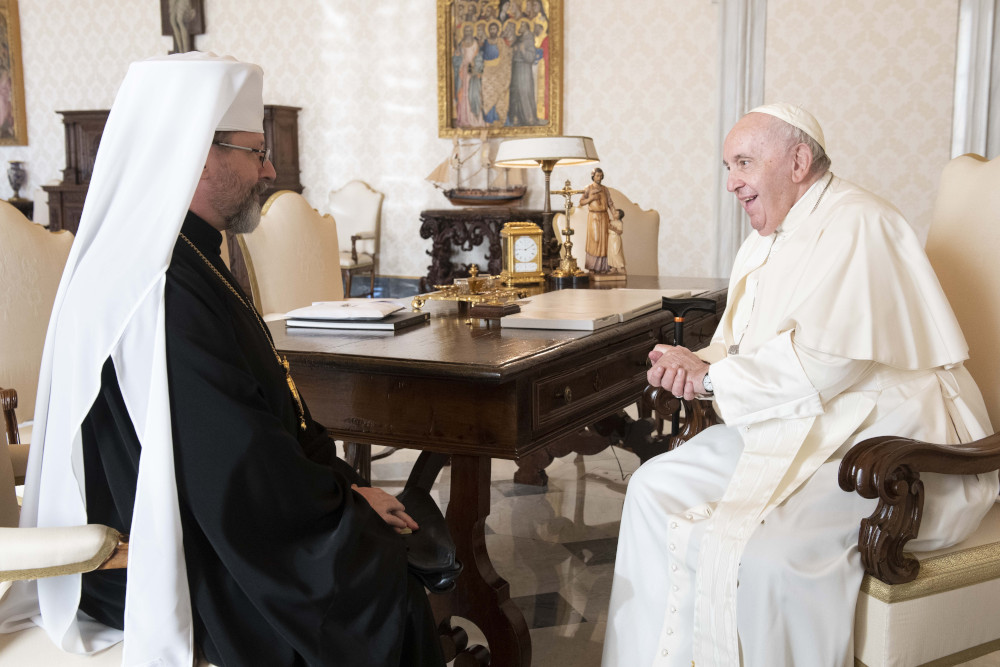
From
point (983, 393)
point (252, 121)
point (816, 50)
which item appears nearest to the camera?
point (252, 121)

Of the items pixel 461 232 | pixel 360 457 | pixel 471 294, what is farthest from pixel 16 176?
pixel 471 294

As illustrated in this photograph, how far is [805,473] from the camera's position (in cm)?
207

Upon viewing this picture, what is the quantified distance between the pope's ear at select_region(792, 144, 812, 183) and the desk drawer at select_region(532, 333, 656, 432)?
2.40 ft

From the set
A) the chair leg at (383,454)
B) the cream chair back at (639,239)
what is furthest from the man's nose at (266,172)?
the cream chair back at (639,239)

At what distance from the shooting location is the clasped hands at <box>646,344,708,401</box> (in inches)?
88.0

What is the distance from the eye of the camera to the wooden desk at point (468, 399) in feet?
7.32

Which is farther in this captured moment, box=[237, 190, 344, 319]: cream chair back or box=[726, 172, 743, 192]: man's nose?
box=[237, 190, 344, 319]: cream chair back

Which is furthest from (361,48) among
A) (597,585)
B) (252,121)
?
(252,121)

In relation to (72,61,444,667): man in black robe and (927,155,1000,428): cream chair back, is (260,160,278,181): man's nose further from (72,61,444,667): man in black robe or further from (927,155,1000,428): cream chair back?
(927,155,1000,428): cream chair back

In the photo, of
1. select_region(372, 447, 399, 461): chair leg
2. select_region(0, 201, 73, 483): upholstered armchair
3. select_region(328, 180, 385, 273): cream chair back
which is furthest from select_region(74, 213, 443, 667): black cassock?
select_region(328, 180, 385, 273): cream chair back

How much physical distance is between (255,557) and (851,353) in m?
1.33

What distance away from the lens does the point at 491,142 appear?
28.3 ft

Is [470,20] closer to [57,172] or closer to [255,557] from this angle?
[57,172]

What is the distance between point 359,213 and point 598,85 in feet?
8.88
